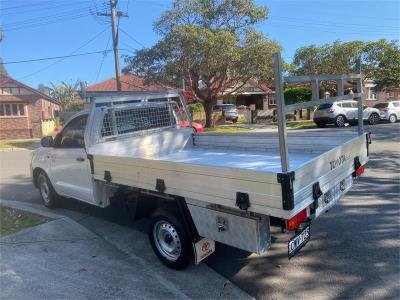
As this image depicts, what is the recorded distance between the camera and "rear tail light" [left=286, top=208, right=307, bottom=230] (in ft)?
11.2

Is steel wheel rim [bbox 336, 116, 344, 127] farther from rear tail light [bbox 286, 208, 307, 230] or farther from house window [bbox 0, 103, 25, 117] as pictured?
house window [bbox 0, 103, 25, 117]

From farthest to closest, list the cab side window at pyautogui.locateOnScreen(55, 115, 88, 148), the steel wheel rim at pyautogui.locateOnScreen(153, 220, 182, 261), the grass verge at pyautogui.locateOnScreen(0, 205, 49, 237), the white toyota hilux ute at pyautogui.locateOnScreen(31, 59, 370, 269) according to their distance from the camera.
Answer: the cab side window at pyautogui.locateOnScreen(55, 115, 88, 148)
the grass verge at pyautogui.locateOnScreen(0, 205, 49, 237)
the steel wheel rim at pyautogui.locateOnScreen(153, 220, 182, 261)
the white toyota hilux ute at pyautogui.locateOnScreen(31, 59, 370, 269)

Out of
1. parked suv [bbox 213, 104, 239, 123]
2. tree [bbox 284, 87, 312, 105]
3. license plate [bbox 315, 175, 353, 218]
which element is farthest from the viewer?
parked suv [bbox 213, 104, 239, 123]

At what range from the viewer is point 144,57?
2534cm

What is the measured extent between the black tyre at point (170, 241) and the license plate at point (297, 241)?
1064mm

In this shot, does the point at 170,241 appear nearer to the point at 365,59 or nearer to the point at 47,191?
the point at 47,191

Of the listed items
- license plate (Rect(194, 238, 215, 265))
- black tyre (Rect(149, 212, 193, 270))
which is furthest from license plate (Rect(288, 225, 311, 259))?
→ black tyre (Rect(149, 212, 193, 270))

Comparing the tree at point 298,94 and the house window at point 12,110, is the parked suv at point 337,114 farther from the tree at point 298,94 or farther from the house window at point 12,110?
the house window at point 12,110

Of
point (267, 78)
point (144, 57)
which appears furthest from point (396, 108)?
point (144, 57)

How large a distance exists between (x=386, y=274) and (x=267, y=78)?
22039 millimetres

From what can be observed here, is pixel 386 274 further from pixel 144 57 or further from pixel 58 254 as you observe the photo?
pixel 144 57

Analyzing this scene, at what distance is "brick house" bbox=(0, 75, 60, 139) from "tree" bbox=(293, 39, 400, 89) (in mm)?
24613

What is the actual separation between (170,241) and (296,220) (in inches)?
62.2

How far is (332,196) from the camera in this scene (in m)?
4.11
